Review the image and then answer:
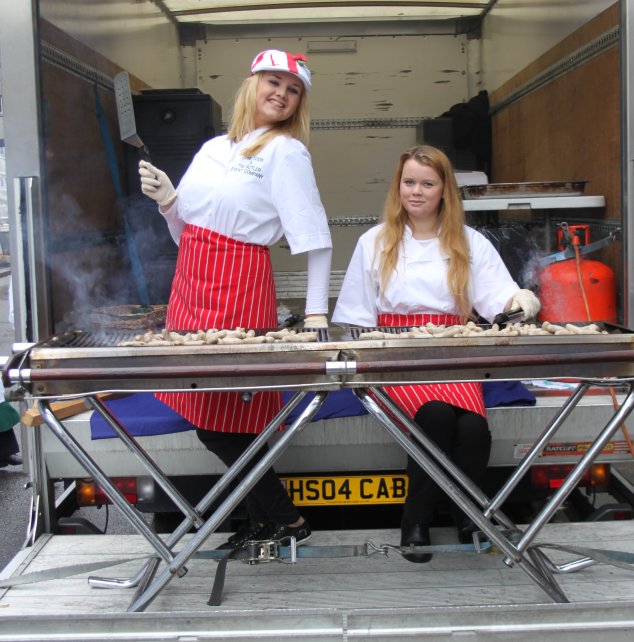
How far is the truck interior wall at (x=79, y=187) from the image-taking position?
3.32m

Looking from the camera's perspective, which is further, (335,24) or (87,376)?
(335,24)

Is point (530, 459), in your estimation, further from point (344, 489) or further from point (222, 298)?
point (222, 298)

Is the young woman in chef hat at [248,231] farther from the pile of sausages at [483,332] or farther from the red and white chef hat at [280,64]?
the pile of sausages at [483,332]

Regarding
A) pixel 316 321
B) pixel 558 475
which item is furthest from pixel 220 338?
pixel 558 475

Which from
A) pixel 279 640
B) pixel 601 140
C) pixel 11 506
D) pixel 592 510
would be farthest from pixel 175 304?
pixel 11 506

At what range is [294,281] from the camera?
5.74 m

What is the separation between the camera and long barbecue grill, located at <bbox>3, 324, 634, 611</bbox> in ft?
6.68

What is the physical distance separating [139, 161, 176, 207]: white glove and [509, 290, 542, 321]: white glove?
1.27 meters

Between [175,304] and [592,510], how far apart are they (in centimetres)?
182

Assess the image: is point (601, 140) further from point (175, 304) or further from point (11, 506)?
point (11, 506)

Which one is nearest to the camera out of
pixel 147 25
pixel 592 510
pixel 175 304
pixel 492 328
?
pixel 492 328

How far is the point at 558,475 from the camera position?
9.55ft

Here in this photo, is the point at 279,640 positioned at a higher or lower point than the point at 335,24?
lower

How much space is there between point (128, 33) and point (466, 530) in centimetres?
346
